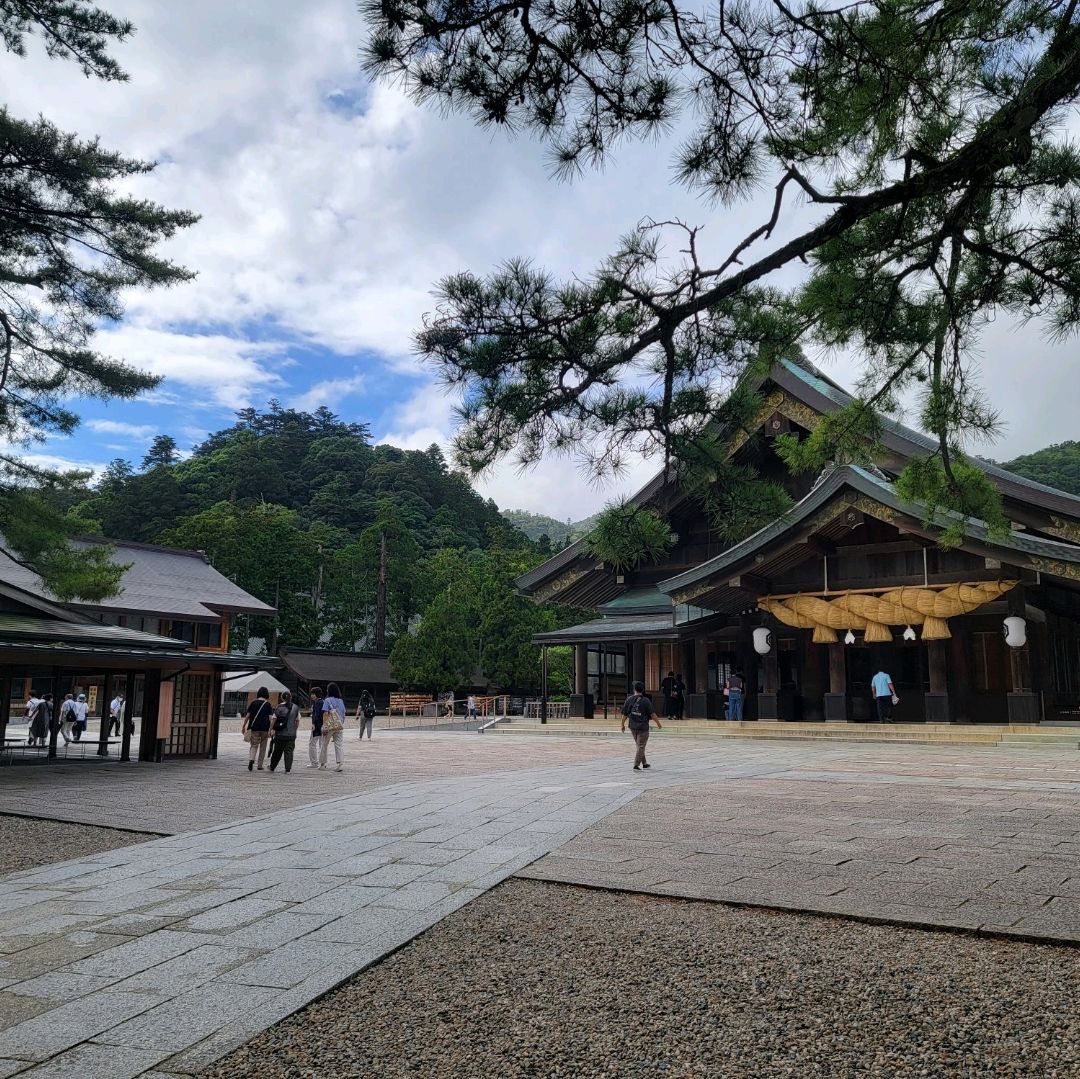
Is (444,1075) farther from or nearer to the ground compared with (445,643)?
nearer to the ground

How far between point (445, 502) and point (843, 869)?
2484 inches

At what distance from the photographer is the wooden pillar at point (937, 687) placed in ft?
57.8

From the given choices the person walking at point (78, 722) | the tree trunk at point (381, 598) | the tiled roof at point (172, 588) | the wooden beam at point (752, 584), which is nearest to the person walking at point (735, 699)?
the wooden beam at point (752, 584)

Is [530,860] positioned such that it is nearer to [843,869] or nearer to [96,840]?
[843,869]

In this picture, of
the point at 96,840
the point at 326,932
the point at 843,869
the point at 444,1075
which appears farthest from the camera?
the point at 96,840

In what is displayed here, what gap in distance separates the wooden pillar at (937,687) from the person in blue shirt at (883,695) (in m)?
0.68

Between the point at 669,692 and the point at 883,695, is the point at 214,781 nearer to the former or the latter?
the point at 883,695

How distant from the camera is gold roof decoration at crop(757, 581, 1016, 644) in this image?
1747 cm

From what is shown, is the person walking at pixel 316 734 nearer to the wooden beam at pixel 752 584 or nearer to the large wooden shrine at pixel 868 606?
the large wooden shrine at pixel 868 606

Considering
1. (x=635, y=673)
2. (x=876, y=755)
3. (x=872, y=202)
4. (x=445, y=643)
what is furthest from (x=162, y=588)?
(x=872, y=202)

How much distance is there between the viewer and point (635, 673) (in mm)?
24984

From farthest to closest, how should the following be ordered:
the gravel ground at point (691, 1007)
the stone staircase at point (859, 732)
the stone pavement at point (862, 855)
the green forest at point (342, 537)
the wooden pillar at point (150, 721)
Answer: the green forest at point (342, 537), the stone staircase at point (859, 732), the wooden pillar at point (150, 721), the stone pavement at point (862, 855), the gravel ground at point (691, 1007)

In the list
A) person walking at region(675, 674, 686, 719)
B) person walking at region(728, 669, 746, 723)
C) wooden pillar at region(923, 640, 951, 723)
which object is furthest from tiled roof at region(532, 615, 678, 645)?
wooden pillar at region(923, 640, 951, 723)

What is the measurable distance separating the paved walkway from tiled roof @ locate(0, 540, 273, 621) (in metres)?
22.4
